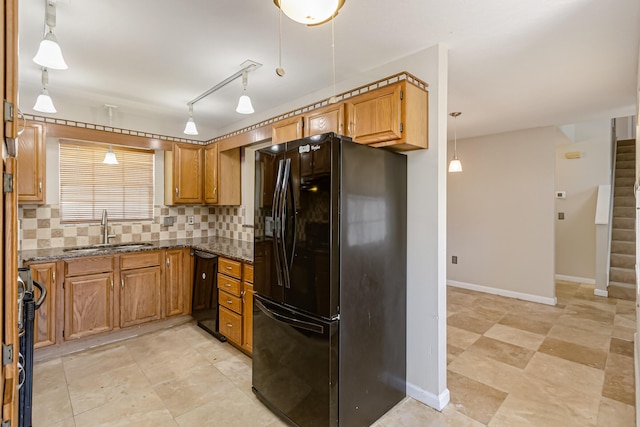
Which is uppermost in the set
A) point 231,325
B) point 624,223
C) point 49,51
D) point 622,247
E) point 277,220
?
point 49,51

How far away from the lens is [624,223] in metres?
5.27

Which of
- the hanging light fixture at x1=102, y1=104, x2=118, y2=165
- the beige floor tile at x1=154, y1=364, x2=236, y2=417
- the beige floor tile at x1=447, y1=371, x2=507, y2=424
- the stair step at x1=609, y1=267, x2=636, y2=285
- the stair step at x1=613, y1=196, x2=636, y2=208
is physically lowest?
the beige floor tile at x1=447, y1=371, x2=507, y2=424

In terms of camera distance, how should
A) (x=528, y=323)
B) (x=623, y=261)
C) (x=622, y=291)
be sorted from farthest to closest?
(x=623, y=261) < (x=622, y=291) < (x=528, y=323)

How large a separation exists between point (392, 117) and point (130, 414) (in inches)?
105

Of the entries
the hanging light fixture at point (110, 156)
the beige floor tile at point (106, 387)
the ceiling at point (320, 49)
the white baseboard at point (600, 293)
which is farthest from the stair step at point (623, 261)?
the hanging light fixture at point (110, 156)

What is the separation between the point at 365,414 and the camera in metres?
1.97

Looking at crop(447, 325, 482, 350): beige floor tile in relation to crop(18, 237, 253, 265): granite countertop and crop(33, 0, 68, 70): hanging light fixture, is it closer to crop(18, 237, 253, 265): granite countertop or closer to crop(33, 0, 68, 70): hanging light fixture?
crop(18, 237, 253, 265): granite countertop

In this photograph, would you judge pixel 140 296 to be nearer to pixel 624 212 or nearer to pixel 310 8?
pixel 310 8

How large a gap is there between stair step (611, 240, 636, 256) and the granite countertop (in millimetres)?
5793

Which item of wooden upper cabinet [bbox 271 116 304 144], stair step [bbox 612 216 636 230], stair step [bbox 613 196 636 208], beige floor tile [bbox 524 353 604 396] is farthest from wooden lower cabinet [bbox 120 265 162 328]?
stair step [bbox 613 196 636 208]

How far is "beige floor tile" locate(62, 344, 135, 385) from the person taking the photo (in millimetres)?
2631

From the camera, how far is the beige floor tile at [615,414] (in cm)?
203


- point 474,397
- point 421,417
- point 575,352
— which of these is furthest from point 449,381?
point 575,352

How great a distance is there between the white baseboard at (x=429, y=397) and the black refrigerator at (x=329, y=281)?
0.43 feet
